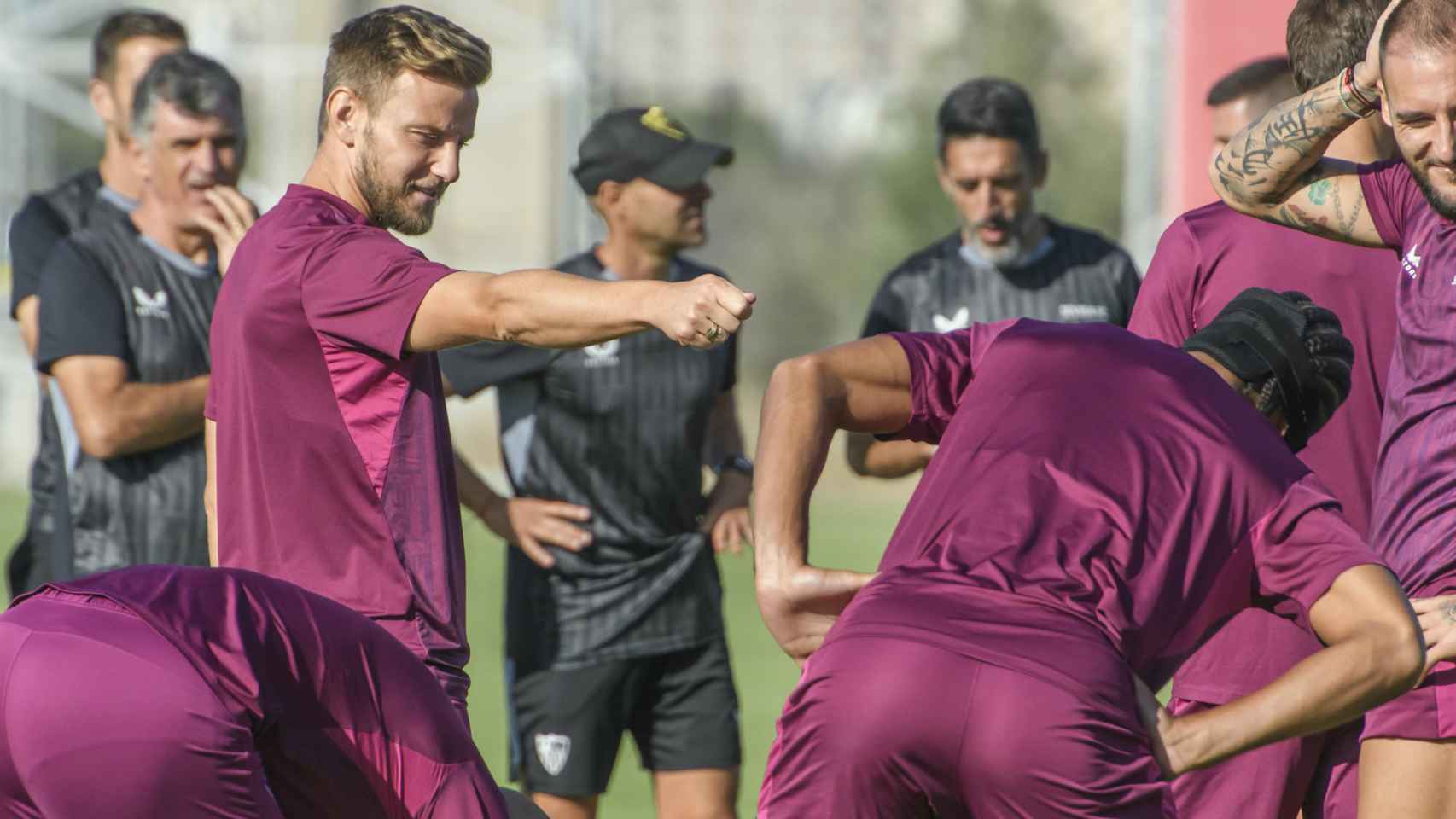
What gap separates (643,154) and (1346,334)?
2.48m

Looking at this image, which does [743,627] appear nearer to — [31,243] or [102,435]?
[31,243]

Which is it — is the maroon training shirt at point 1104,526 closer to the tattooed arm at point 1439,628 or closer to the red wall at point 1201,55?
the tattooed arm at point 1439,628

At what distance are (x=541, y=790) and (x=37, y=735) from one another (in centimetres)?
302

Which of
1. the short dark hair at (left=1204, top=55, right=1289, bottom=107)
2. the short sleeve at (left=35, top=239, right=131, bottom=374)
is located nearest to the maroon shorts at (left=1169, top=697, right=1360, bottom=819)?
the short dark hair at (left=1204, top=55, right=1289, bottom=107)

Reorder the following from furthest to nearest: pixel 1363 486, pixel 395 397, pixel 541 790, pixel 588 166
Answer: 1. pixel 588 166
2. pixel 541 790
3. pixel 1363 486
4. pixel 395 397

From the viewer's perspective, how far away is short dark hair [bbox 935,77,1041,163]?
6.25 metres

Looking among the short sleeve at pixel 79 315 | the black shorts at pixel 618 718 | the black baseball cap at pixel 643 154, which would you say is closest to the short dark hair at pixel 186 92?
the short sleeve at pixel 79 315

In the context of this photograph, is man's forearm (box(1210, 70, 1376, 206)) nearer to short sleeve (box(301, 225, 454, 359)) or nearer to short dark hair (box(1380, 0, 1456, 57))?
short dark hair (box(1380, 0, 1456, 57))

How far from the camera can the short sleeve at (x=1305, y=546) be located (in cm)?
307

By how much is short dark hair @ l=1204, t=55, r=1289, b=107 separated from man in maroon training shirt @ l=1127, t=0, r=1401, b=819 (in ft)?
4.08

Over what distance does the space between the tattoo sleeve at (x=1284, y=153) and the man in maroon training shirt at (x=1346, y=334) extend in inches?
5.8

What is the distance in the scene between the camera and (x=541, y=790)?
19.0 ft

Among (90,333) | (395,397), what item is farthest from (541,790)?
(395,397)

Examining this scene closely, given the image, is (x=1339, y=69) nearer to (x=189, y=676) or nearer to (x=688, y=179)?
(x=688, y=179)
